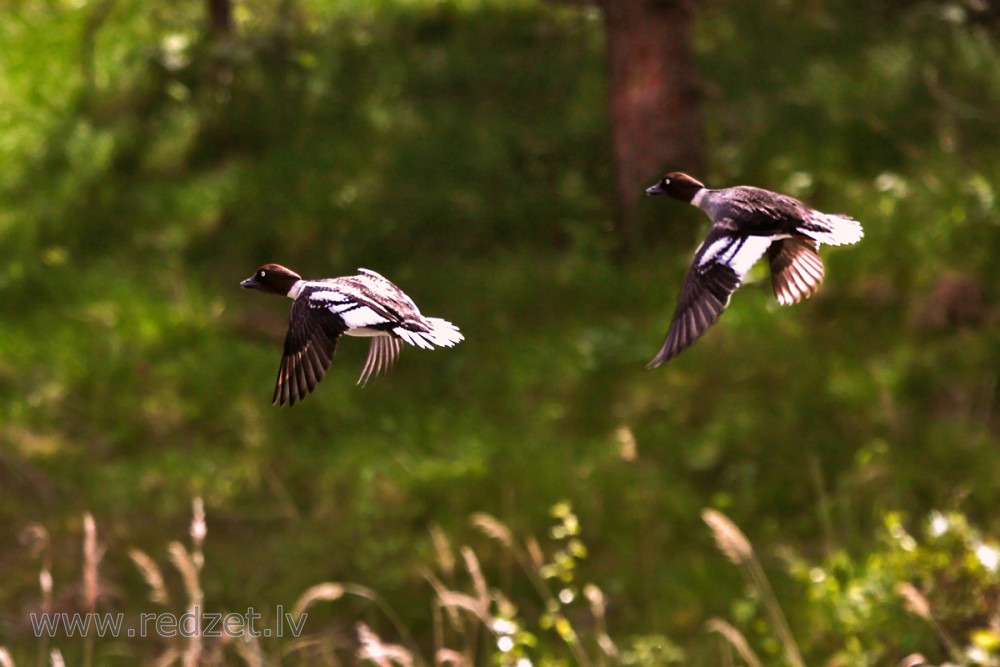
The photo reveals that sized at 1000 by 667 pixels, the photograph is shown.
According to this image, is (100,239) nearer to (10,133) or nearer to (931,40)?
(10,133)

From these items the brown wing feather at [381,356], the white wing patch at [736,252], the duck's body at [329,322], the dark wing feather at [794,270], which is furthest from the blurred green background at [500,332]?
the duck's body at [329,322]

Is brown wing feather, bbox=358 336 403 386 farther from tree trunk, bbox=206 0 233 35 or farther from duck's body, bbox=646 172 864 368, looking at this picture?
tree trunk, bbox=206 0 233 35

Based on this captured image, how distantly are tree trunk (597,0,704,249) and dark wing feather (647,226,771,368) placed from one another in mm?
7280

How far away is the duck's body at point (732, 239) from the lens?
158 centimetres

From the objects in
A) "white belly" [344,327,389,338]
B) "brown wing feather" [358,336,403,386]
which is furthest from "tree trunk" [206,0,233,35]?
"white belly" [344,327,389,338]

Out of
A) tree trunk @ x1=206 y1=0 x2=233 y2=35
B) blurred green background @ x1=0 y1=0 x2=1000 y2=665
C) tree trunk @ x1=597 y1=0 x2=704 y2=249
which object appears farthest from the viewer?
tree trunk @ x1=206 y1=0 x2=233 y2=35

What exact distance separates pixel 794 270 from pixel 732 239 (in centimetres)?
36

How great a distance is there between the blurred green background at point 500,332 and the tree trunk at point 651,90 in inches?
14.4

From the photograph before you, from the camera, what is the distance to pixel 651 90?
8.99 meters

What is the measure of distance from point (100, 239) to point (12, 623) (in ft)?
11.5

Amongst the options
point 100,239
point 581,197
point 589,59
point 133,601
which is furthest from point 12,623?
point 589,59

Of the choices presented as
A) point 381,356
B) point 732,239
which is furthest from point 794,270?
point 381,356

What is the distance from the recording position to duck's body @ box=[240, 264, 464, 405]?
1.50m

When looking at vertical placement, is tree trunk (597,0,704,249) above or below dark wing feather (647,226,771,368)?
above
